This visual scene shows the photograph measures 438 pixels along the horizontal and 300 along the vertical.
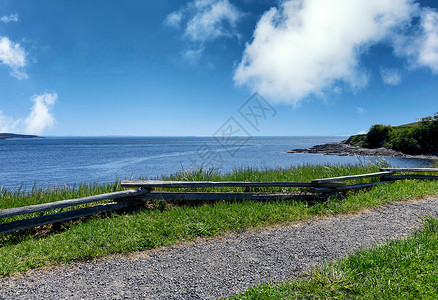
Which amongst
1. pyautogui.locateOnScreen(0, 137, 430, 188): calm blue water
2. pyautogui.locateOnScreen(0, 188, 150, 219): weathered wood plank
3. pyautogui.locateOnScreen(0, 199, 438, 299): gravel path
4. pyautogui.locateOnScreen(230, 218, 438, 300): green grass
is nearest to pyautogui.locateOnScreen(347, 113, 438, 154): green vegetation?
pyautogui.locateOnScreen(0, 137, 430, 188): calm blue water

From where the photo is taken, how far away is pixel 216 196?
7.31m

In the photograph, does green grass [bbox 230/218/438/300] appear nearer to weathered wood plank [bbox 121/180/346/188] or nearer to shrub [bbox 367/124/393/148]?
weathered wood plank [bbox 121/180/346/188]

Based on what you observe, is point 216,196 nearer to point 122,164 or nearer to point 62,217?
point 62,217

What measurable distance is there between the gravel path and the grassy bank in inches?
11.4

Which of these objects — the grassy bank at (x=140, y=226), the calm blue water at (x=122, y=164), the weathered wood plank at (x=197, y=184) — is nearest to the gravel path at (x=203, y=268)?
the grassy bank at (x=140, y=226)

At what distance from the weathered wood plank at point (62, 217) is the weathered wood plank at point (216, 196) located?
668 millimetres

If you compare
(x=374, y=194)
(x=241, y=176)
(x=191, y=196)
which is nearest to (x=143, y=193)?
(x=191, y=196)

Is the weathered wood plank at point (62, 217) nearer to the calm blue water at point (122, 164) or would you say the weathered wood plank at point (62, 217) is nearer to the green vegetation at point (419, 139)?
the calm blue water at point (122, 164)

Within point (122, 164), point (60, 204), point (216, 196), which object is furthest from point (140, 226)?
point (122, 164)

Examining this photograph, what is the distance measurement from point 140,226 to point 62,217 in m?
1.93

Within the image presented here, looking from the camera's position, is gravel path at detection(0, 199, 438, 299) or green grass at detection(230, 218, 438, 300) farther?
gravel path at detection(0, 199, 438, 299)

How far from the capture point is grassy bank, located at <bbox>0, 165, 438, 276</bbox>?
4514mm

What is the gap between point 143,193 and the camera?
22.5 feet

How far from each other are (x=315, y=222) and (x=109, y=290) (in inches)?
190
